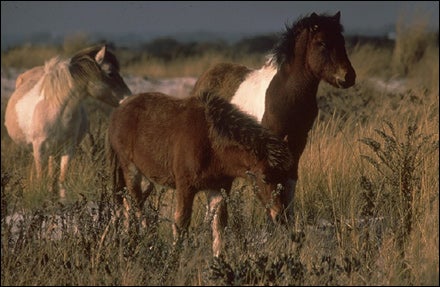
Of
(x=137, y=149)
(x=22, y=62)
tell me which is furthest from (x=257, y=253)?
(x=22, y=62)

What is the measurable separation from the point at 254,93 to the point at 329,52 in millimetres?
863

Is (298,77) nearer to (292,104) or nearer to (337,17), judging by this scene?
(292,104)

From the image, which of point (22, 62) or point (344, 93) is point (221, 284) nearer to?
point (344, 93)

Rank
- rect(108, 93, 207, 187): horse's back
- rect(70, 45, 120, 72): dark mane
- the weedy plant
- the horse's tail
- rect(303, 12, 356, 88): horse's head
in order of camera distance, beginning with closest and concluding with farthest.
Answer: the horse's tail < the weedy plant < rect(108, 93, 207, 187): horse's back < rect(303, 12, 356, 88): horse's head < rect(70, 45, 120, 72): dark mane

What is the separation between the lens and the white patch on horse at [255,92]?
683cm

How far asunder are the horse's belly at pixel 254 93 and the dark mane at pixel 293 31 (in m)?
0.23

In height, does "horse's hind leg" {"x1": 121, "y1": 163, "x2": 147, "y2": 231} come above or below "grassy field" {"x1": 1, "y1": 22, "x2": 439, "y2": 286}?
below

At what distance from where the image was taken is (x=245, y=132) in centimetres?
573

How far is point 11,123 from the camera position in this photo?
9602 mm

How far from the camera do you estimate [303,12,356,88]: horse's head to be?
6320 millimetres

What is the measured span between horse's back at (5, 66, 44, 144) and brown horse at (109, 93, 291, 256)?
9.34ft

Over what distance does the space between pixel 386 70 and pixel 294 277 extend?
14.7 meters

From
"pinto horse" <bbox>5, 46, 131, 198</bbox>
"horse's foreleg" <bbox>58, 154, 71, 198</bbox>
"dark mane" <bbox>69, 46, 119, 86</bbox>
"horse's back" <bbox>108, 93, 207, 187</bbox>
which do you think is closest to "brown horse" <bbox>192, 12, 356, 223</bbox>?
"horse's back" <bbox>108, 93, 207, 187</bbox>

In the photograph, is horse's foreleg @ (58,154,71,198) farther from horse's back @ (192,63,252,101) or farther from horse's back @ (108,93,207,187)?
horse's back @ (192,63,252,101)
